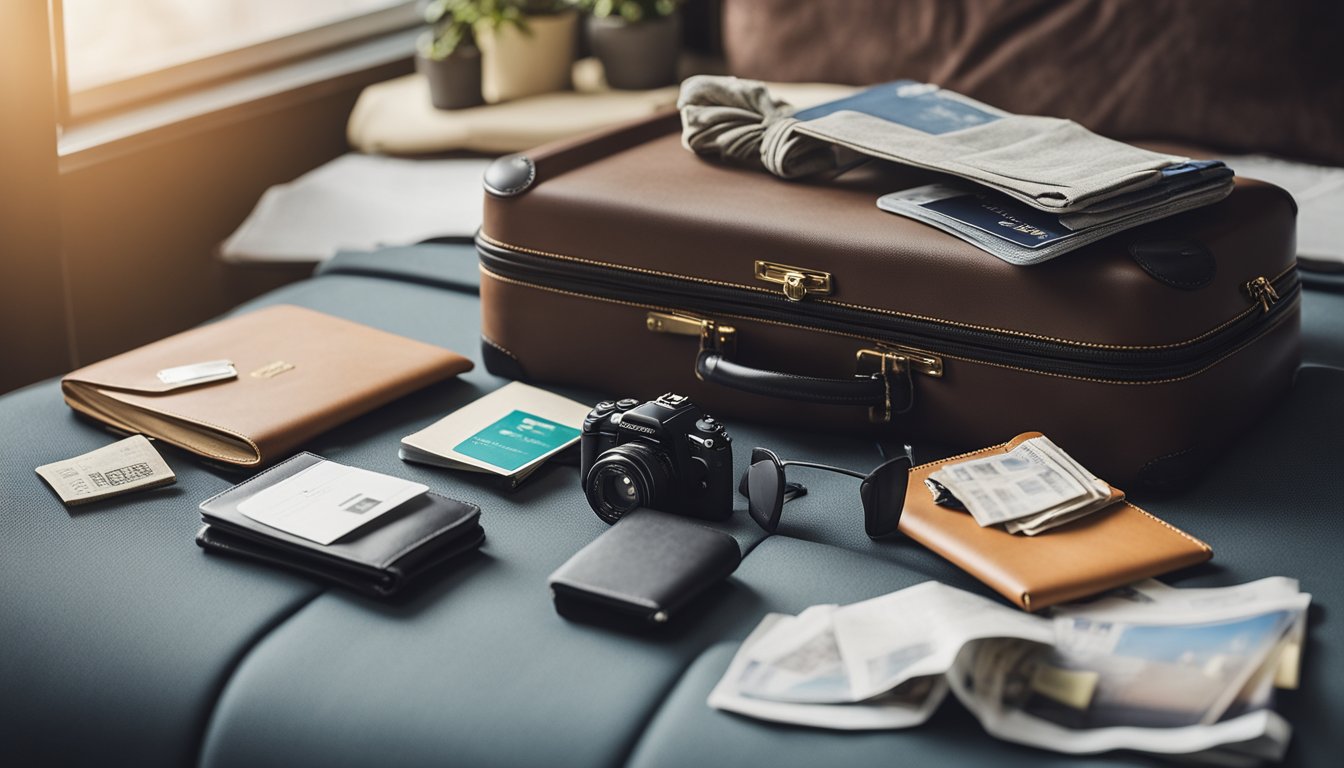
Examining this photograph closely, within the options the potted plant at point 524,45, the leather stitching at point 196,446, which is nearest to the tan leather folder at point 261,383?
the leather stitching at point 196,446

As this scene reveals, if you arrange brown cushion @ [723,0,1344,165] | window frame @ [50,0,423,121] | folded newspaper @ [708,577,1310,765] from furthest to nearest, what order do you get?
1. window frame @ [50,0,423,121]
2. brown cushion @ [723,0,1344,165]
3. folded newspaper @ [708,577,1310,765]

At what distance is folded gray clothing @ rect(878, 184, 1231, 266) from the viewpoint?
51.8 inches

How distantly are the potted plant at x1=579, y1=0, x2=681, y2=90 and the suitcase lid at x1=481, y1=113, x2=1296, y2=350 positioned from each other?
78 centimetres

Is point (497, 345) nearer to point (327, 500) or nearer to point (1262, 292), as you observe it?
point (327, 500)

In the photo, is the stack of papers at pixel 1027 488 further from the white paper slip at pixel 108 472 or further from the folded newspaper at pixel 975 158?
the white paper slip at pixel 108 472

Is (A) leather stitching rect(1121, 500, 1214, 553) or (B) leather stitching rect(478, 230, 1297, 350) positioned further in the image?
(B) leather stitching rect(478, 230, 1297, 350)

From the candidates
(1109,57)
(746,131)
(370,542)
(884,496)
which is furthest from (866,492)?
(1109,57)

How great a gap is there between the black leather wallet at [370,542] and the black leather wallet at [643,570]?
0.13 meters

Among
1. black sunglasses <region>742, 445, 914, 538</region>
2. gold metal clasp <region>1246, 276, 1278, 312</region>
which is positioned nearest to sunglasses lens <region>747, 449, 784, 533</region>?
black sunglasses <region>742, 445, 914, 538</region>

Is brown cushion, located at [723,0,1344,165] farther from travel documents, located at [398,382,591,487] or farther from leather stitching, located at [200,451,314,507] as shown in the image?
leather stitching, located at [200,451,314,507]

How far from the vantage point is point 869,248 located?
4.65ft

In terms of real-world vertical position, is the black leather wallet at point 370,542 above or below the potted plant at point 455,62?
below

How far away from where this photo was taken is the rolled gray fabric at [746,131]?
5.24 feet

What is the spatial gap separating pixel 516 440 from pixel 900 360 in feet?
1.47
